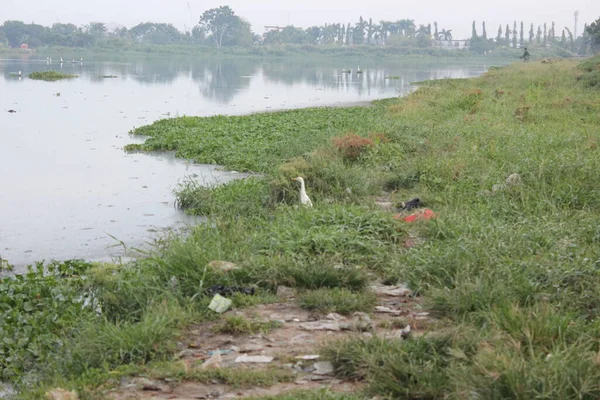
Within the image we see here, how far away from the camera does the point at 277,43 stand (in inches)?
4567

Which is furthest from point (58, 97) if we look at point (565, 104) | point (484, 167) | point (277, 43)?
point (277, 43)

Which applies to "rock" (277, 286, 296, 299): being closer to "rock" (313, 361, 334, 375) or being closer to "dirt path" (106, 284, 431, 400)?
"dirt path" (106, 284, 431, 400)

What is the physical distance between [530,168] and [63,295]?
5.18 m

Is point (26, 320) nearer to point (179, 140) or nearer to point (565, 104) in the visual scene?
point (179, 140)

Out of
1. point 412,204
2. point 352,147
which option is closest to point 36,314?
point 412,204

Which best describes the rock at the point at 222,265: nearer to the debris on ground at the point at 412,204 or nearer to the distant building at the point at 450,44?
the debris on ground at the point at 412,204

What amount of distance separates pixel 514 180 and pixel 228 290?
13.0 feet

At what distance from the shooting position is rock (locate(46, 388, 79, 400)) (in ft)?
11.0

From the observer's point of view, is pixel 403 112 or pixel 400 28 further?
pixel 400 28

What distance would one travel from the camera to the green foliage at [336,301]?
14.6 feet

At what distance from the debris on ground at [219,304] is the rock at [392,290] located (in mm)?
996

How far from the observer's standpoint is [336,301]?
14.8ft

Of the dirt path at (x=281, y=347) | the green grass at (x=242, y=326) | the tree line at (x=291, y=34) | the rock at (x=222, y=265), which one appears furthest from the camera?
the tree line at (x=291, y=34)

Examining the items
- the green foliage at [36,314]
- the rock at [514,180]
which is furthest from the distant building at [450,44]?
the green foliage at [36,314]
